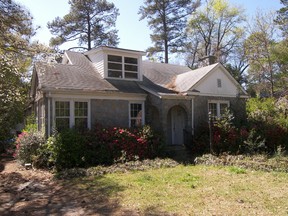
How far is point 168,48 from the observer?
115 feet

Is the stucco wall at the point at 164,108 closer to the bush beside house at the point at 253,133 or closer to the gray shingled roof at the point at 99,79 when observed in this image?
the gray shingled roof at the point at 99,79

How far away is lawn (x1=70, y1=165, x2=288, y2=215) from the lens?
6.52m

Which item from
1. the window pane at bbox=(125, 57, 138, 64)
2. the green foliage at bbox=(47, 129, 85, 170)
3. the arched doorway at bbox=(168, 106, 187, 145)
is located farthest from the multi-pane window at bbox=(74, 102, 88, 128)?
the arched doorway at bbox=(168, 106, 187, 145)

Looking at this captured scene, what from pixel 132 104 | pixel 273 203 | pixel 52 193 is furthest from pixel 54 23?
pixel 273 203

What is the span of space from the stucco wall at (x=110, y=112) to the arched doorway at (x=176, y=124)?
10.8ft

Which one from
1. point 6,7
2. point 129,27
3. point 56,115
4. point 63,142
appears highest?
point 129,27

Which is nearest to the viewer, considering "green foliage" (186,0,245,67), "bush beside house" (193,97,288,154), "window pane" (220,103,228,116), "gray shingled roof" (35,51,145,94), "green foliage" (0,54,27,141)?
"green foliage" (0,54,27,141)

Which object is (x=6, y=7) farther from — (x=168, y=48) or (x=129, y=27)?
(x=168, y=48)

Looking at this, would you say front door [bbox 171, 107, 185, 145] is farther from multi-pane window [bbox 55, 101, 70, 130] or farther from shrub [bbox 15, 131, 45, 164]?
shrub [bbox 15, 131, 45, 164]

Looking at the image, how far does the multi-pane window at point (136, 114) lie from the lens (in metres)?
15.7

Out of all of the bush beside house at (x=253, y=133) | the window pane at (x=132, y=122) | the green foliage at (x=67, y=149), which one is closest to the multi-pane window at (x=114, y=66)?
the window pane at (x=132, y=122)

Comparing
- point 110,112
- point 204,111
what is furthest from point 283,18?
point 110,112

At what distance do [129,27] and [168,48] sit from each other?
13.5 meters

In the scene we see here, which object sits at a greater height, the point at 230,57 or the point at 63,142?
the point at 230,57
